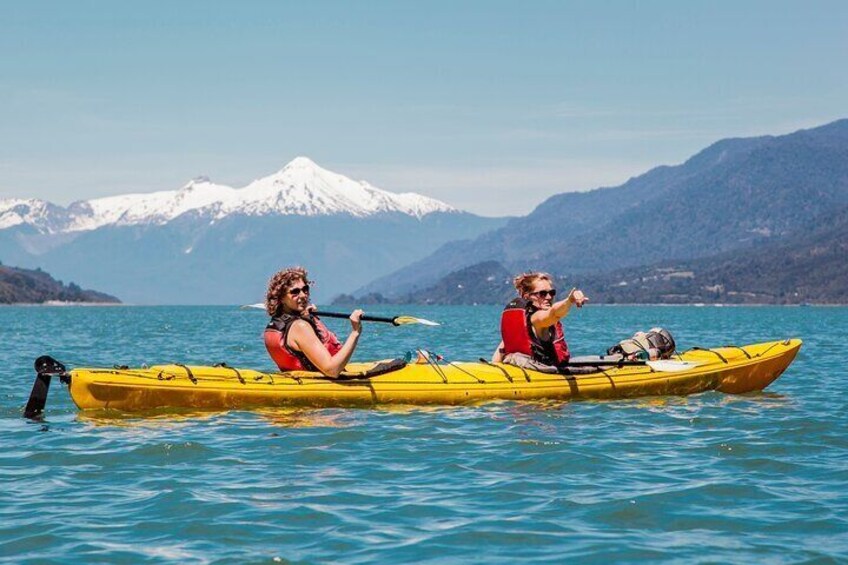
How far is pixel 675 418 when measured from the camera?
558 inches

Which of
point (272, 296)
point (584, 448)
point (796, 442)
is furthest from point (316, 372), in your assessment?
point (796, 442)

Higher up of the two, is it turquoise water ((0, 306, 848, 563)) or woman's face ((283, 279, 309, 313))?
woman's face ((283, 279, 309, 313))

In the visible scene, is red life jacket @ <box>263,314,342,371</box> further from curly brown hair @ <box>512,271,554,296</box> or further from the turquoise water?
curly brown hair @ <box>512,271,554,296</box>

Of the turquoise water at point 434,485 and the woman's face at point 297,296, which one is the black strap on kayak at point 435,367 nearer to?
the turquoise water at point 434,485

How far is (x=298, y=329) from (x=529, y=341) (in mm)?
3555

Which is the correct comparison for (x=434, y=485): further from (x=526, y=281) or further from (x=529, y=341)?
(x=529, y=341)

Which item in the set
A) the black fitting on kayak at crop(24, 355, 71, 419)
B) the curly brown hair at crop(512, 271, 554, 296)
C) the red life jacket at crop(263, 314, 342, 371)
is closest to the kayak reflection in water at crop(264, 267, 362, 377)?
the red life jacket at crop(263, 314, 342, 371)

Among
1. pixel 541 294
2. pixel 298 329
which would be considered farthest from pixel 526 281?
pixel 298 329

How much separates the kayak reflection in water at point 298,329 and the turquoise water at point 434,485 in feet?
2.46

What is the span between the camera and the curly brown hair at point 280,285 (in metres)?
13.6

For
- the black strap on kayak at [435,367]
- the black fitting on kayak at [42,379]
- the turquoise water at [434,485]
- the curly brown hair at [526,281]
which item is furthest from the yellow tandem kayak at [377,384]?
the curly brown hair at [526,281]

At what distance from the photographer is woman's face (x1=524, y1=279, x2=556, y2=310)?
1459 cm

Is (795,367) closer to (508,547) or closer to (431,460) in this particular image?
(431,460)

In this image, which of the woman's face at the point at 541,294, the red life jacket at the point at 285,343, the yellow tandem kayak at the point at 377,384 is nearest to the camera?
the red life jacket at the point at 285,343
